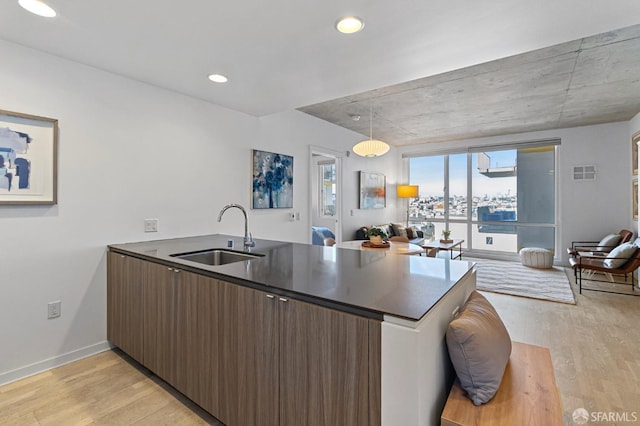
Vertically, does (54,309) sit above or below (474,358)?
below

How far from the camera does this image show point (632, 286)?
436 cm

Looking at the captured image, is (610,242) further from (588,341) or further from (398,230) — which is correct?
(398,230)

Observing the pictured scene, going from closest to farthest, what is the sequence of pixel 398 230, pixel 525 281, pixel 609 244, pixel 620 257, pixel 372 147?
1. pixel 620 257
2. pixel 372 147
3. pixel 525 281
4. pixel 609 244
5. pixel 398 230

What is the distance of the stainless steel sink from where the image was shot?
7.44 feet

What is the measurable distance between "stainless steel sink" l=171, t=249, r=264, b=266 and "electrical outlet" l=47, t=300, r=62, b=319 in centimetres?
108

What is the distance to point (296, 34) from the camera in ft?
6.53

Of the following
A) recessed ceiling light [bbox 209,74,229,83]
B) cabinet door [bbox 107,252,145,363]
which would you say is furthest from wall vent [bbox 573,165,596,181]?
cabinet door [bbox 107,252,145,363]

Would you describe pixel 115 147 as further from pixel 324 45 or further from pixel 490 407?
pixel 490 407

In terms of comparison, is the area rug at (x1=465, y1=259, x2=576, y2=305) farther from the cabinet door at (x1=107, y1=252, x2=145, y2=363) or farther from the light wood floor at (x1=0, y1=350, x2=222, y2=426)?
the cabinet door at (x1=107, y1=252, x2=145, y2=363)

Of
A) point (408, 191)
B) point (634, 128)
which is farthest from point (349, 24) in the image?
point (634, 128)

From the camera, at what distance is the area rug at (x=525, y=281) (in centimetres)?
411

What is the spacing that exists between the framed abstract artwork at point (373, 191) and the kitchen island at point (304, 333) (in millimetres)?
4056

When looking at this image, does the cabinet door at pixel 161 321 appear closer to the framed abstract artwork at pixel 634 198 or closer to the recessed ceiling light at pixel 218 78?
the recessed ceiling light at pixel 218 78

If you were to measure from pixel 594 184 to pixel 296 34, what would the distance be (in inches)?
254
